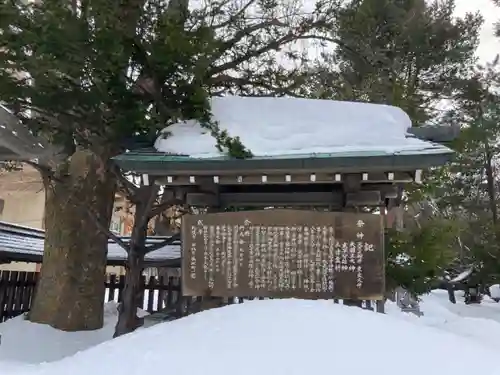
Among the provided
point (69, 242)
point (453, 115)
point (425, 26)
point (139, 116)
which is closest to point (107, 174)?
point (69, 242)

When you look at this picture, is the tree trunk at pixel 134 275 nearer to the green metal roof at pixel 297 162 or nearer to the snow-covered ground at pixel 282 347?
the green metal roof at pixel 297 162

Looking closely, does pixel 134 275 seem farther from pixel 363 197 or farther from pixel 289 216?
pixel 363 197

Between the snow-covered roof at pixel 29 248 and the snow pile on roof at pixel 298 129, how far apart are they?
4.31 meters

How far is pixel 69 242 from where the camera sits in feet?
29.1

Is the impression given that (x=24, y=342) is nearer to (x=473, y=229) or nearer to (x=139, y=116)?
(x=139, y=116)

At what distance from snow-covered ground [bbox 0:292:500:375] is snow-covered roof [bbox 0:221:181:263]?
17.1 feet

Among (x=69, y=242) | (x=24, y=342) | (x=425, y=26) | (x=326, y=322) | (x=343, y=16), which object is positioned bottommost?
(x=24, y=342)

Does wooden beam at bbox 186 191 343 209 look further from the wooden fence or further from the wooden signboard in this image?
the wooden fence

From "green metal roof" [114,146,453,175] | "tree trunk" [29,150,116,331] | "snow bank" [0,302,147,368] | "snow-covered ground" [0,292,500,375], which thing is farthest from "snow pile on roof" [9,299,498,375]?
"tree trunk" [29,150,116,331]

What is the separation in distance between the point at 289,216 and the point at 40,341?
15.9 feet

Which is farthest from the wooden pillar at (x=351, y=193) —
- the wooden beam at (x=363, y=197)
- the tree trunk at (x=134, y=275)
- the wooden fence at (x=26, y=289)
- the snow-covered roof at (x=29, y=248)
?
the snow-covered roof at (x=29, y=248)

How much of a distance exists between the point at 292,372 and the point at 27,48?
5.79 meters

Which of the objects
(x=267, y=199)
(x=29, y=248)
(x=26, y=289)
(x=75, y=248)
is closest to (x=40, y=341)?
(x=75, y=248)

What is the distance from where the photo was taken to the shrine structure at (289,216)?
6.33 m
